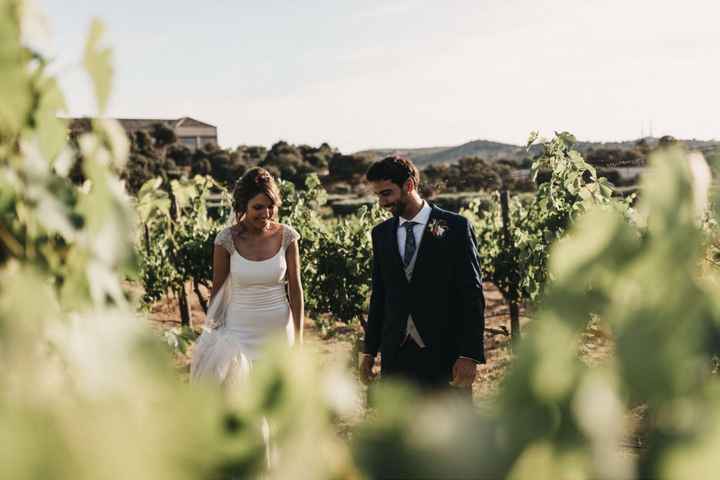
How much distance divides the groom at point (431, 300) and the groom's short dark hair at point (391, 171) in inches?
0.5

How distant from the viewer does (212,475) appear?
0.49m

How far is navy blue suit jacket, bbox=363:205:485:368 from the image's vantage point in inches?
132

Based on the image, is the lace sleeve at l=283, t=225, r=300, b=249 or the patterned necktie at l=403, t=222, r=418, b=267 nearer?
the patterned necktie at l=403, t=222, r=418, b=267

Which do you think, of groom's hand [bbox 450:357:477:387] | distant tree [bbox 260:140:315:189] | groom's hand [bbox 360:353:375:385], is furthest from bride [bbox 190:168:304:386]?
distant tree [bbox 260:140:315:189]

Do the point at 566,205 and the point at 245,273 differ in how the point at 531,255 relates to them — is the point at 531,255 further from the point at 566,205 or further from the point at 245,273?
the point at 245,273

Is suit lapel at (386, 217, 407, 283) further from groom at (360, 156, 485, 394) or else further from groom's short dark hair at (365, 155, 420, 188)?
groom's short dark hair at (365, 155, 420, 188)

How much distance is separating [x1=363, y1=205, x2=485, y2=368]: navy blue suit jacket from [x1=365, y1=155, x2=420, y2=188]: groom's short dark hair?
283 mm

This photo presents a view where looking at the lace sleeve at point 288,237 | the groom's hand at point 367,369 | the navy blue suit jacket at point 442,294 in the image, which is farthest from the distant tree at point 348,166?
the navy blue suit jacket at point 442,294

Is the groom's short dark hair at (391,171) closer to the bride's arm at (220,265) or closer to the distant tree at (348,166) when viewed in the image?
the bride's arm at (220,265)

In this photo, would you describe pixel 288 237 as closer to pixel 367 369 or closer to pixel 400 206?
pixel 400 206

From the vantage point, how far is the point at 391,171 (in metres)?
3.54

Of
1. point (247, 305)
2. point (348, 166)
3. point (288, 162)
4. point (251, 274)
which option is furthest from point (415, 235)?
point (348, 166)

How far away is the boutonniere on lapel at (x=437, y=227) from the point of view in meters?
3.38

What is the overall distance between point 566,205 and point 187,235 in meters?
6.22
